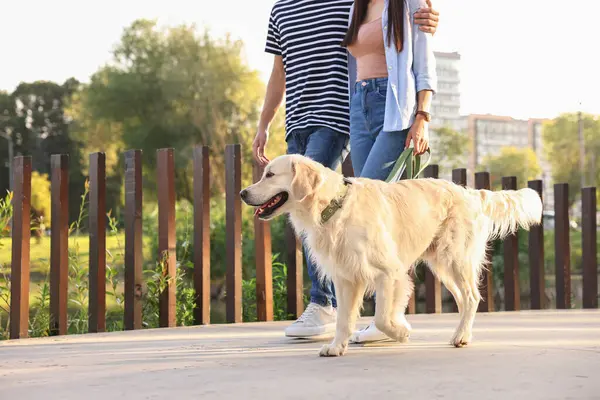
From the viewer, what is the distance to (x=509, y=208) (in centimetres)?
462

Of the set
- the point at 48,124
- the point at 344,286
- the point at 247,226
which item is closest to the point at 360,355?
the point at 344,286

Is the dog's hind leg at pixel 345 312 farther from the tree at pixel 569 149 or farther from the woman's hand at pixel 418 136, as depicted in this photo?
the tree at pixel 569 149

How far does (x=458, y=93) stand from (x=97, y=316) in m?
133

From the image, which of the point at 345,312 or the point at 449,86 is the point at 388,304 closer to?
the point at 345,312

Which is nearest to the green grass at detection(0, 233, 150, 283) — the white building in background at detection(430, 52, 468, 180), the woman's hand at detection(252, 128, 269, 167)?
the woman's hand at detection(252, 128, 269, 167)

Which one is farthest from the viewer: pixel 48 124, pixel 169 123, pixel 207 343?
pixel 48 124

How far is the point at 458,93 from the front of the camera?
134 meters

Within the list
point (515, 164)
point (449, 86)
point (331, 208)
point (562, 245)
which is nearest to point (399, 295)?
point (331, 208)

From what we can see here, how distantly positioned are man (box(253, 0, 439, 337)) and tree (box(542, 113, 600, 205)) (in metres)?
52.0

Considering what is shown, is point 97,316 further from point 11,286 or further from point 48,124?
point 48,124

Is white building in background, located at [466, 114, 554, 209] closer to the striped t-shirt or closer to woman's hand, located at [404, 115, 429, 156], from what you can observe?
the striped t-shirt

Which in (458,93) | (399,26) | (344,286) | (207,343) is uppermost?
(458,93)

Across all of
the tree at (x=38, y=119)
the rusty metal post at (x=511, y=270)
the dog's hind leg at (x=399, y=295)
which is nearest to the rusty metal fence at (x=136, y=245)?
the rusty metal post at (x=511, y=270)

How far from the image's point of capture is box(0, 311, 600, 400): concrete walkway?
9.84 ft
